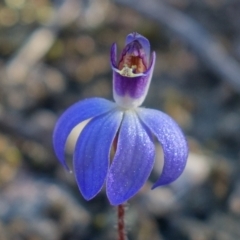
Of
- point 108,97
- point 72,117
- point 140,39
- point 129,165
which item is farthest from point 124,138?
point 108,97

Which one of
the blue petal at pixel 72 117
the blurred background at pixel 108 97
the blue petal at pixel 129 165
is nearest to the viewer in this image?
the blue petal at pixel 129 165

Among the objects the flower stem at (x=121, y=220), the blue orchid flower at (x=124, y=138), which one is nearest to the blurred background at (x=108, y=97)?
the flower stem at (x=121, y=220)

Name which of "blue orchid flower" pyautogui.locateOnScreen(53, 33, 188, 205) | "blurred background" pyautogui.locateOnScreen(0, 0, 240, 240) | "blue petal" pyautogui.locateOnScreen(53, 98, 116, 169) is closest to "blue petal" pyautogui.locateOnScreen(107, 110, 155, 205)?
"blue orchid flower" pyautogui.locateOnScreen(53, 33, 188, 205)

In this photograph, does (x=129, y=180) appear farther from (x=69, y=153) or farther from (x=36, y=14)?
(x=36, y=14)

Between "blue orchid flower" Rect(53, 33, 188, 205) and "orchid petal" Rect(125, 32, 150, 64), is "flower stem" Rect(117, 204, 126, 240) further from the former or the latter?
"orchid petal" Rect(125, 32, 150, 64)

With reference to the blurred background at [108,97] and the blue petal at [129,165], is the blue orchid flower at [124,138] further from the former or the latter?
the blurred background at [108,97]

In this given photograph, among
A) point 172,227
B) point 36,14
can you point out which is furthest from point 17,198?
point 36,14
